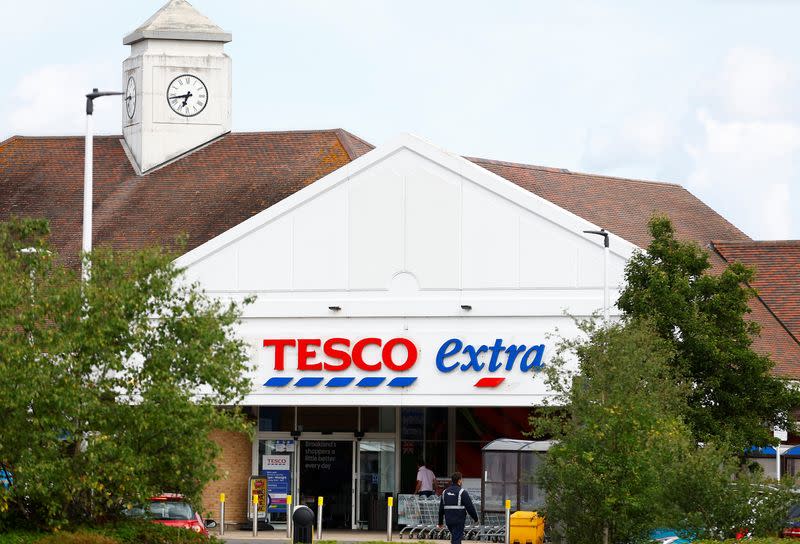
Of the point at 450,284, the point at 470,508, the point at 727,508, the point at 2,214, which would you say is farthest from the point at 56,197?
the point at 727,508

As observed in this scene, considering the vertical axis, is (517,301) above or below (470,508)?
above

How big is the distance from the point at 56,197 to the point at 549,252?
17.3m

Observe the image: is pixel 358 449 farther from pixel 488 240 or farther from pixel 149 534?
pixel 149 534

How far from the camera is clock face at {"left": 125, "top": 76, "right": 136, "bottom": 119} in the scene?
54.1 meters

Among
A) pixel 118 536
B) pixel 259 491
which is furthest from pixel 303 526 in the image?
pixel 259 491

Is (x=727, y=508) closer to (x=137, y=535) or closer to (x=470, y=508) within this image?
(x=470, y=508)

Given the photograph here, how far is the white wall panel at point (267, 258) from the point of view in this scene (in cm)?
4128

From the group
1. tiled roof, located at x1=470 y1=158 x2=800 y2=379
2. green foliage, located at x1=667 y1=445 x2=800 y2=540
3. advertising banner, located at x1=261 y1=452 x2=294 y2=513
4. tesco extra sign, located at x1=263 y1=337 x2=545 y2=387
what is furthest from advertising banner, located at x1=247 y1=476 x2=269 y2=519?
green foliage, located at x1=667 y1=445 x2=800 y2=540

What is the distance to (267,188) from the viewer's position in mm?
49000

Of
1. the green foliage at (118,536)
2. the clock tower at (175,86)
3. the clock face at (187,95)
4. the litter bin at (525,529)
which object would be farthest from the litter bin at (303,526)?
the clock face at (187,95)

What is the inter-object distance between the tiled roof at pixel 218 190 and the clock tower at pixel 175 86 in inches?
27.2

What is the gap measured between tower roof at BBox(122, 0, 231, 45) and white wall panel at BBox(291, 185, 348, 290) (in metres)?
14.5

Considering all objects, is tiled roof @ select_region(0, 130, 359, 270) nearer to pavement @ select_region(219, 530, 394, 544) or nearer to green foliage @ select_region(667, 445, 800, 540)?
pavement @ select_region(219, 530, 394, 544)

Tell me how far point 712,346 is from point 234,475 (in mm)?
15026
